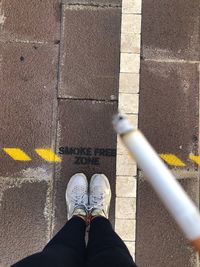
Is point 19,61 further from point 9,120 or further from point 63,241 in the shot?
point 63,241

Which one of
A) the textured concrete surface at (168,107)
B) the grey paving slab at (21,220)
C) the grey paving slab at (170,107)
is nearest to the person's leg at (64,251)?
the grey paving slab at (21,220)

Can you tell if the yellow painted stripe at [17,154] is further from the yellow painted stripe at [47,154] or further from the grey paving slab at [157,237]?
the grey paving slab at [157,237]

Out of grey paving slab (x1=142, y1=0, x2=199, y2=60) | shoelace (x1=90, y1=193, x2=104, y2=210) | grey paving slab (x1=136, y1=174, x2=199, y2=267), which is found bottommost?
grey paving slab (x1=136, y1=174, x2=199, y2=267)

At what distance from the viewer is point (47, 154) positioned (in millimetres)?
4094

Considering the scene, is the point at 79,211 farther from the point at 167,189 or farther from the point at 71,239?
the point at 167,189

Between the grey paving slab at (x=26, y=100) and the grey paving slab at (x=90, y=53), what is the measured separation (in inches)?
6.4

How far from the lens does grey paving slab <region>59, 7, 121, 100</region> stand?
13.7ft

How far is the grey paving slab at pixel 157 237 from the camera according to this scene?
4.02 metres

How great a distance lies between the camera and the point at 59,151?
4102 millimetres

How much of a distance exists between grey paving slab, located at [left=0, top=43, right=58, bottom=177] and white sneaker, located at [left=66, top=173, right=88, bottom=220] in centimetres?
33

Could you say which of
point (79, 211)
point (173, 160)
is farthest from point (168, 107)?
point (79, 211)

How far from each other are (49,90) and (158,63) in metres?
1.24

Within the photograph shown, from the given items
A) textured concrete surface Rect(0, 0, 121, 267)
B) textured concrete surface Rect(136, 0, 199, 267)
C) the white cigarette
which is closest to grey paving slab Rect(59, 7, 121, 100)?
textured concrete surface Rect(0, 0, 121, 267)

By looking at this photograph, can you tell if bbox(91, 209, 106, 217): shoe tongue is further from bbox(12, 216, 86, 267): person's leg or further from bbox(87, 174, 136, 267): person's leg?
bbox(12, 216, 86, 267): person's leg
